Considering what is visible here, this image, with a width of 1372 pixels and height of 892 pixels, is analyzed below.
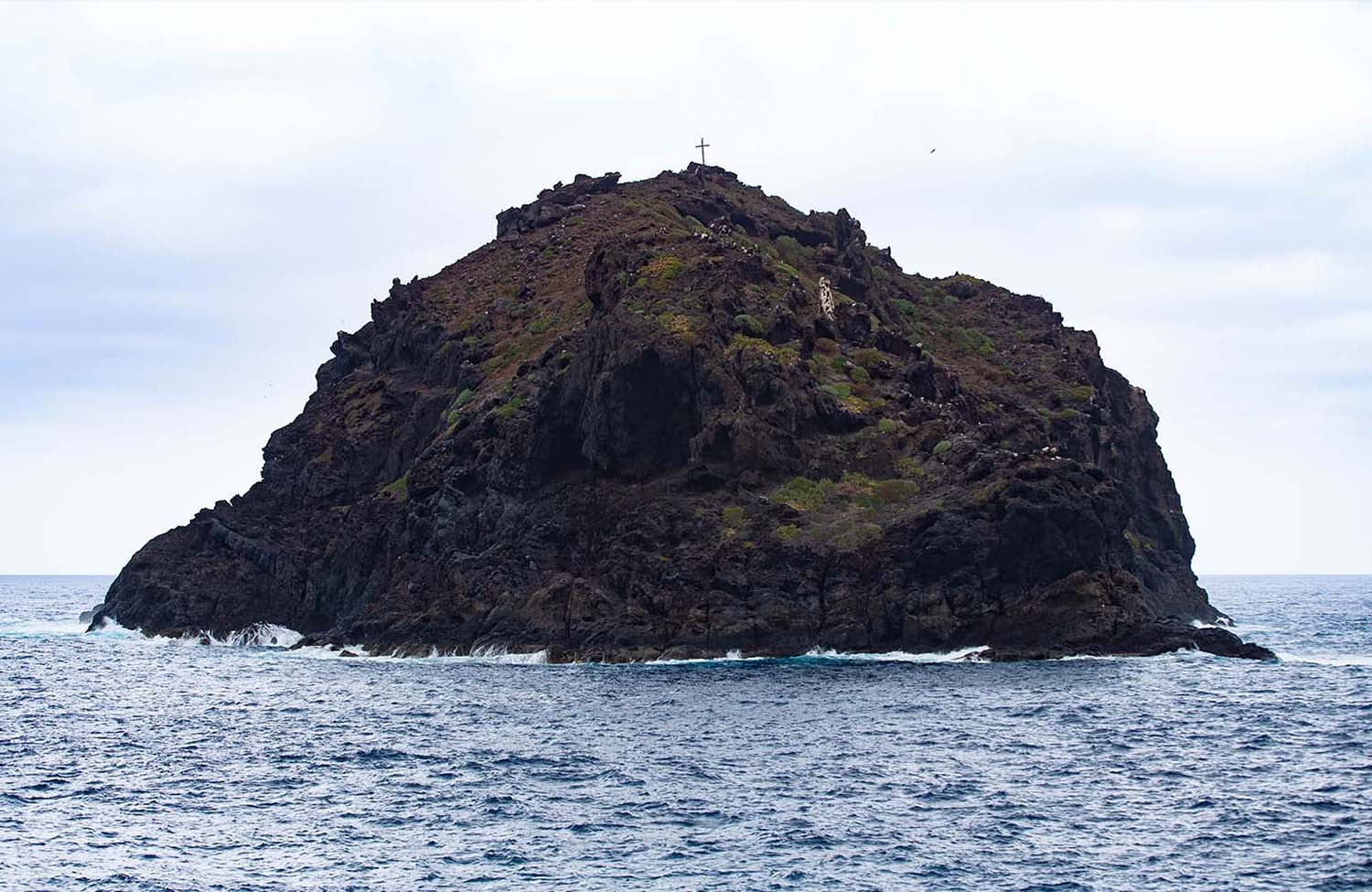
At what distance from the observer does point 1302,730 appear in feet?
196

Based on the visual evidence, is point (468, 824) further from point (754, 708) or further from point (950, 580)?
point (950, 580)

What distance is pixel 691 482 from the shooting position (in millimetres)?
101125

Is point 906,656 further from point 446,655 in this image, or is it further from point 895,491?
point 446,655

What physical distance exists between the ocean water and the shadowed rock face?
6013mm

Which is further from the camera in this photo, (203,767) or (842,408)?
(842,408)

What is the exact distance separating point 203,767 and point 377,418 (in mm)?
77580

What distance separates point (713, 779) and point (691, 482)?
165 ft

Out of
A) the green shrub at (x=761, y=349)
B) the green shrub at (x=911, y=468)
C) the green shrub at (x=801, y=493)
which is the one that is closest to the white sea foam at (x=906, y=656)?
the green shrub at (x=801, y=493)

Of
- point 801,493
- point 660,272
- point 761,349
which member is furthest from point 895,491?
point 660,272

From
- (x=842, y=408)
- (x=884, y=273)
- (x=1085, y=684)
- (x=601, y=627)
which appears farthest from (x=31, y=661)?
(x=884, y=273)

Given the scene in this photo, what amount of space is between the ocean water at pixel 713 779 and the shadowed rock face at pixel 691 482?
601 cm

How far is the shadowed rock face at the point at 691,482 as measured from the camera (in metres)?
90.0

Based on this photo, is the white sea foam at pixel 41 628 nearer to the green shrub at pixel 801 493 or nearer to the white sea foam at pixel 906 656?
the green shrub at pixel 801 493

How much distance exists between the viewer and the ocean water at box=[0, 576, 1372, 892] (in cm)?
4003
